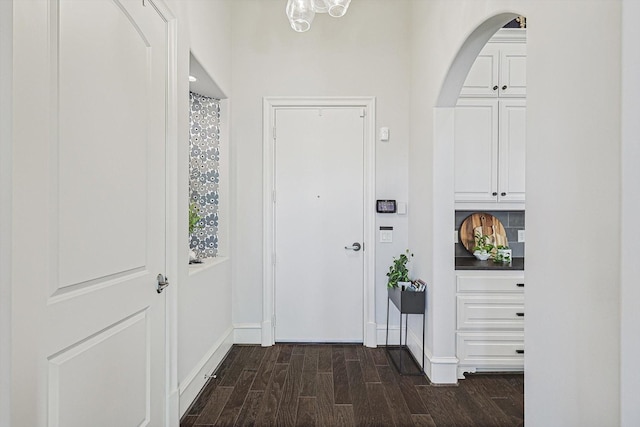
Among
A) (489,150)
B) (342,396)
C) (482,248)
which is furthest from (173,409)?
(489,150)

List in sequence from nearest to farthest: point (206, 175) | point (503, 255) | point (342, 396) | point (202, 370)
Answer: point (342, 396)
point (202, 370)
point (503, 255)
point (206, 175)

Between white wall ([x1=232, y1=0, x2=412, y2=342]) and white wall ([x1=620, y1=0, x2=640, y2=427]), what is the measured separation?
8.47 ft

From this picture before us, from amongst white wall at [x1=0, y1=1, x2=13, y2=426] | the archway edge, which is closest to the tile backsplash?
the archway edge

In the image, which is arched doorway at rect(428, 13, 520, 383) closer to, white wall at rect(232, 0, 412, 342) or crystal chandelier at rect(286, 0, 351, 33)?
white wall at rect(232, 0, 412, 342)

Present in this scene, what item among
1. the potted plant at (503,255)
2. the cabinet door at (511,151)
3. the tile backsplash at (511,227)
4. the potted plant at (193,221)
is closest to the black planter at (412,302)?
the potted plant at (503,255)

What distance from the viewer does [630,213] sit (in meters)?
0.97

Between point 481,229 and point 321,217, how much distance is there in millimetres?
1491

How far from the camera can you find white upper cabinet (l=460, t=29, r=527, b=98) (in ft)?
10.5

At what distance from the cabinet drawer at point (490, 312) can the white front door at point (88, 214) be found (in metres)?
2.12

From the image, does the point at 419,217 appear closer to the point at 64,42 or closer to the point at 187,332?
the point at 187,332

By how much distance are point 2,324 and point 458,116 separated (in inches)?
129

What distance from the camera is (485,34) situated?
208 cm

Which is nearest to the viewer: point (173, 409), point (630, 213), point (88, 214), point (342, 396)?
point (630, 213)

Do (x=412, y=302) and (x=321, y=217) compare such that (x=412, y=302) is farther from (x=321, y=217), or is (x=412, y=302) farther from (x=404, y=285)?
(x=321, y=217)
